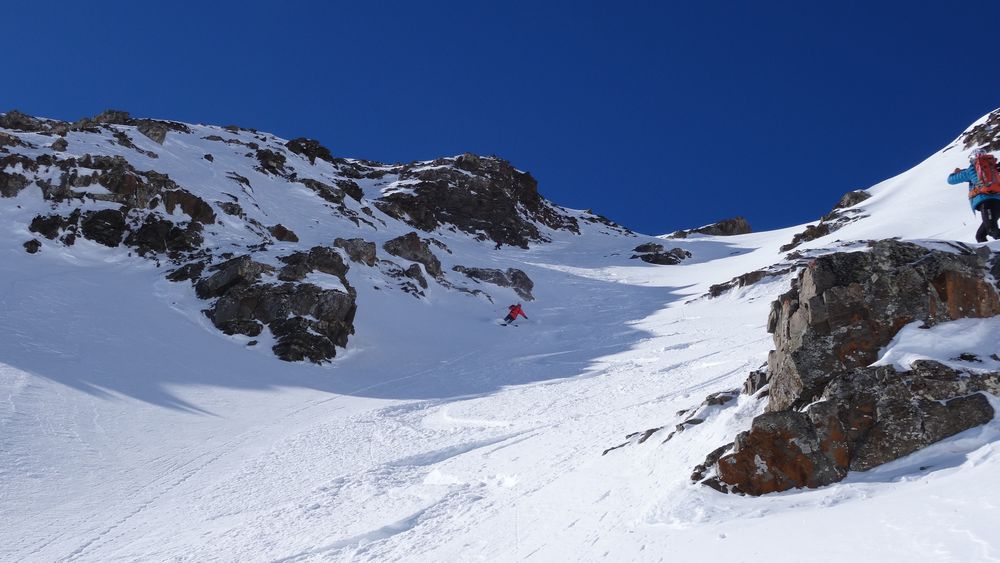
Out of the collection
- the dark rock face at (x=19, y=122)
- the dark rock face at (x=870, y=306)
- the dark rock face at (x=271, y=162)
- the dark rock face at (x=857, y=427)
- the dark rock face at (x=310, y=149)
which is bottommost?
the dark rock face at (x=857, y=427)

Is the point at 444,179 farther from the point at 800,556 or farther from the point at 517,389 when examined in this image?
the point at 800,556

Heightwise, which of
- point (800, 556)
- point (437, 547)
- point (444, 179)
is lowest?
point (437, 547)

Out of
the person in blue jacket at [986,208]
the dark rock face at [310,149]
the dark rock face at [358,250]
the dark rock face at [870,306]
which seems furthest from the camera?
the dark rock face at [310,149]

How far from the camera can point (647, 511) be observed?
619 centimetres

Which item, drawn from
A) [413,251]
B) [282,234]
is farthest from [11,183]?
[413,251]

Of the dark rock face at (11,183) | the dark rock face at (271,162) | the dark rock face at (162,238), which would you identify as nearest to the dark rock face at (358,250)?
the dark rock face at (162,238)

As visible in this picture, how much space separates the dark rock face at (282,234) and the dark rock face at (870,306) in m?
28.8

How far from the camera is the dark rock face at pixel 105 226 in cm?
2623

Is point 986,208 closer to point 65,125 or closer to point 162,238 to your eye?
point 162,238

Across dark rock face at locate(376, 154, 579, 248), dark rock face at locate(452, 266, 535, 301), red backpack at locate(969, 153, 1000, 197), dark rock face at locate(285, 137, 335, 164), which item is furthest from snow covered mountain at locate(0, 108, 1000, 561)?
dark rock face at locate(376, 154, 579, 248)

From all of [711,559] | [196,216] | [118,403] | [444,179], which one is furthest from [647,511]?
[444,179]

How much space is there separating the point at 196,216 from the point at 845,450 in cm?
2918

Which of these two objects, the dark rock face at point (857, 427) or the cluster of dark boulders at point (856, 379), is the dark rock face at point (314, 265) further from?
the dark rock face at point (857, 427)

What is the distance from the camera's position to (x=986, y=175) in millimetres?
10281
